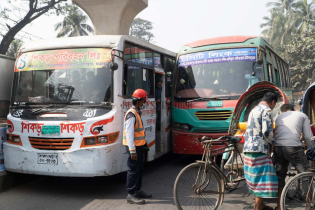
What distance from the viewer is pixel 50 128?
206 inches

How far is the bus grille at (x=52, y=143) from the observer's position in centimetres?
519

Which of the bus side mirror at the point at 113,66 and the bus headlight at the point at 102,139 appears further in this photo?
the bus side mirror at the point at 113,66

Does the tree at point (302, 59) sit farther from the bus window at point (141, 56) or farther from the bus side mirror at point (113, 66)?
the bus side mirror at point (113, 66)

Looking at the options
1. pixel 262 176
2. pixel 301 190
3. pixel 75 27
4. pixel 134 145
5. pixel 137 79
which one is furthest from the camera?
pixel 75 27

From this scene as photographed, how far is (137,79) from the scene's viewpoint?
6.30 meters

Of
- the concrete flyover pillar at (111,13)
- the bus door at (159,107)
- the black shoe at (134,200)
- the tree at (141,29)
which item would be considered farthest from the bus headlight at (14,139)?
the tree at (141,29)

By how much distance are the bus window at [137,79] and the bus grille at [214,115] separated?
116cm

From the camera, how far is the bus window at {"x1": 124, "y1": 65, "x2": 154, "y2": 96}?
5.86 m

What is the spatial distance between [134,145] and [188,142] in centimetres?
256

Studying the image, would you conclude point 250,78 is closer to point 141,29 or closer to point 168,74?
point 168,74

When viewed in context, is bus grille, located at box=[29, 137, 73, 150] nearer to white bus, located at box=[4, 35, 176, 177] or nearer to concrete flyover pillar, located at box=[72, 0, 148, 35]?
white bus, located at box=[4, 35, 176, 177]

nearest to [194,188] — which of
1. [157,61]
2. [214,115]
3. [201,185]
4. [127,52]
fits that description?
[201,185]

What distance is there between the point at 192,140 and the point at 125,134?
2.53m

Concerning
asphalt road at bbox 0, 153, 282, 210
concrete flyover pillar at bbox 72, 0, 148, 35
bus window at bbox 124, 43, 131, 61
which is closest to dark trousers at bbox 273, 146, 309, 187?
asphalt road at bbox 0, 153, 282, 210
